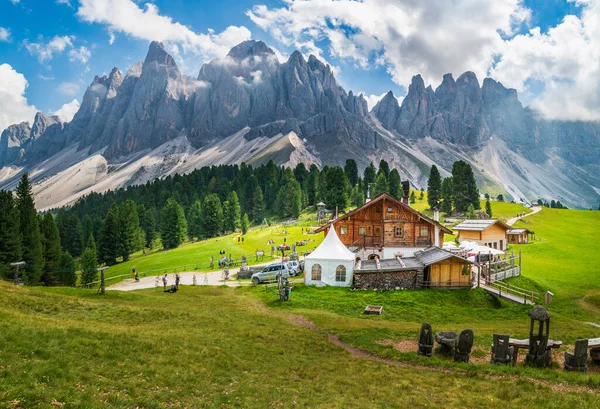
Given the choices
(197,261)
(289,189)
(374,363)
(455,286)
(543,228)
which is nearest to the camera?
(374,363)

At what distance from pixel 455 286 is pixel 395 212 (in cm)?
1544

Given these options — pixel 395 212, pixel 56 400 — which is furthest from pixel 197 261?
pixel 56 400

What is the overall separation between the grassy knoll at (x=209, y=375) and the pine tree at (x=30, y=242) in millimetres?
41303

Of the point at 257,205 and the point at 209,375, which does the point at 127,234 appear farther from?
the point at 209,375

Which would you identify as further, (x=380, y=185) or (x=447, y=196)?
(x=380, y=185)

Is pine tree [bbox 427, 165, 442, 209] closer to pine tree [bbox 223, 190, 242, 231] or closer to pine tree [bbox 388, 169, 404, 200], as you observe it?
pine tree [bbox 388, 169, 404, 200]

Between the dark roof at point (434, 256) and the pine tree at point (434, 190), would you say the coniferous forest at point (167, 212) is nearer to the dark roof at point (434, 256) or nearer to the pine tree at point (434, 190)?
the pine tree at point (434, 190)

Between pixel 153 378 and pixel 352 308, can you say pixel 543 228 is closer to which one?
pixel 352 308

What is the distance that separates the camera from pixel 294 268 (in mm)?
44875

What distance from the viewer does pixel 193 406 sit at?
11.0m

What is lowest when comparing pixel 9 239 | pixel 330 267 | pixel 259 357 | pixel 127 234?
pixel 259 357

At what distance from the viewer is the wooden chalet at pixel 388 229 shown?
161ft

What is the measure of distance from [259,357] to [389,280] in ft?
73.9

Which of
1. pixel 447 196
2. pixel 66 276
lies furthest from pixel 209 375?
pixel 447 196
